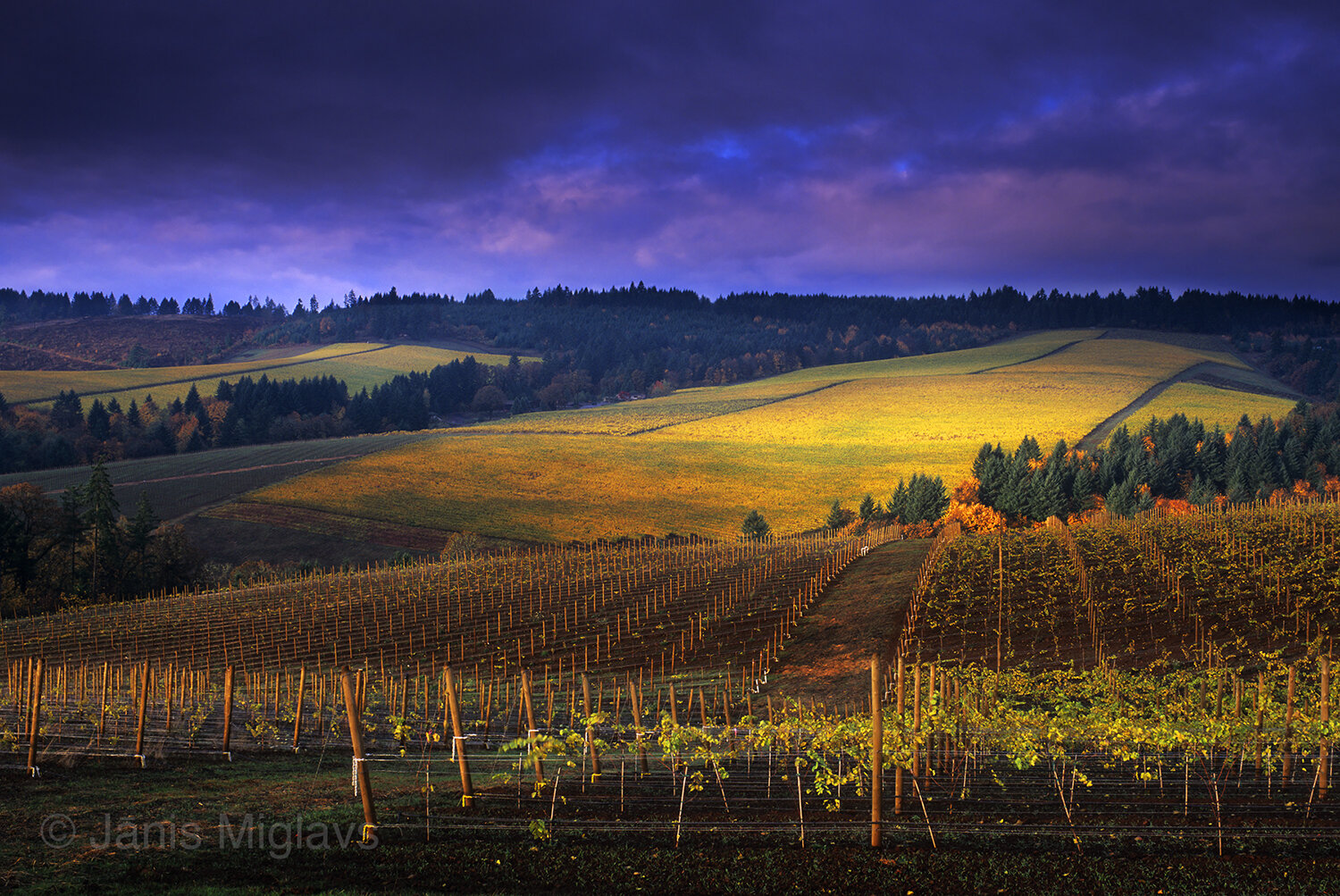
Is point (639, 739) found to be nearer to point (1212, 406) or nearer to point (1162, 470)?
point (1162, 470)

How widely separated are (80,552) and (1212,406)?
113 m

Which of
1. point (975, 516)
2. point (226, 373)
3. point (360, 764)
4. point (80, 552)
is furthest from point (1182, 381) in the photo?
point (226, 373)

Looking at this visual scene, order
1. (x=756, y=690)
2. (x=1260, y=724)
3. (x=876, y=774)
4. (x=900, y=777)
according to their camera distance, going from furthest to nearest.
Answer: (x=756, y=690) < (x=1260, y=724) < (x=900, y=777) < (x=876, y=774)

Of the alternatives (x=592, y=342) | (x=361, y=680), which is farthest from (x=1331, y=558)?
(x=592, y=342)

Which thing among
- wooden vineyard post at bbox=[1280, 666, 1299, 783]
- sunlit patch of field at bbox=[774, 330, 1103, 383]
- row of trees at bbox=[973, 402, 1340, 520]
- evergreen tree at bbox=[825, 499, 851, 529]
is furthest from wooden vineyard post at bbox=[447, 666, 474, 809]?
sunlit patch of field at bbox=[774, 330, 1103, 383]

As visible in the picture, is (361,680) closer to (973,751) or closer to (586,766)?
(586,766)

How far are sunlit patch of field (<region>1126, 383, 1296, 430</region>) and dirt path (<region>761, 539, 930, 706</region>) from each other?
72707mm

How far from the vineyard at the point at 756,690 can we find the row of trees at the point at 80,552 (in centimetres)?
1225

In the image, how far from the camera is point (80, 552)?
57.4 m

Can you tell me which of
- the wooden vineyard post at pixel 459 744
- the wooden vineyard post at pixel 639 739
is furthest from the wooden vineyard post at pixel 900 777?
the wooden vineyard post at pixel 459 744

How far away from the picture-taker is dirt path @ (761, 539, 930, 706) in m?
23.6

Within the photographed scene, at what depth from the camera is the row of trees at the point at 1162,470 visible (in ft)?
257

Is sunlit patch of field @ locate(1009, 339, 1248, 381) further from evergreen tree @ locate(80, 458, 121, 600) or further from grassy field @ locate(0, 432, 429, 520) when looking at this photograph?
evergreen tree @ locate(80, 458, 121, 600)

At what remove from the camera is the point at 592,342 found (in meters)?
191
